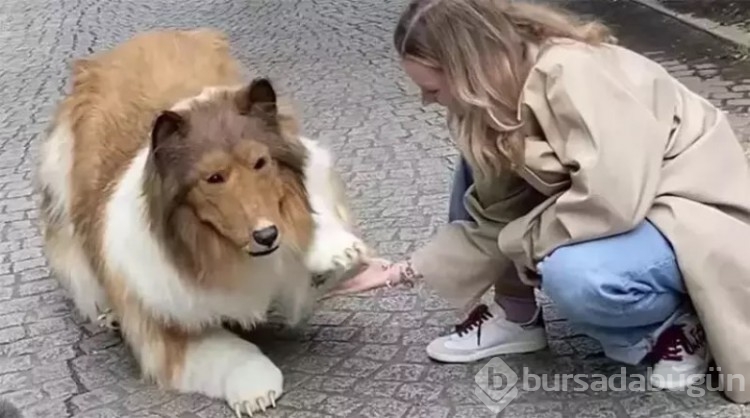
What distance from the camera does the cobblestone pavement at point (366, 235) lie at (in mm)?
4094

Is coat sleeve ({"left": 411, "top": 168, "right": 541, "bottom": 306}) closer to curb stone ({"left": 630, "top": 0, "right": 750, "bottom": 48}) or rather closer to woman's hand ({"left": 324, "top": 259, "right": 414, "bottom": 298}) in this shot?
woman's hand ({"left": 324, "top": 259, "right": 414, "bottom": 298})

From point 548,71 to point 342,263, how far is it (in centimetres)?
98

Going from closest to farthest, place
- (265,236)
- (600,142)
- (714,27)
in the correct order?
1. (600,142)
2. (265,236)
3. (714,27)

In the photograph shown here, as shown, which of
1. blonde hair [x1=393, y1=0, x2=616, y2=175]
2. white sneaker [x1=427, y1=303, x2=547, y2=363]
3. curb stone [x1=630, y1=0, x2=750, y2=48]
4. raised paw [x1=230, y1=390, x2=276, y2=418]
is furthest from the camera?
curb stone [x1=630, y1=0, x2=750, y2=48]

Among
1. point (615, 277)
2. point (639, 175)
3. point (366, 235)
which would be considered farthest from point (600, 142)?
point (366, 235)

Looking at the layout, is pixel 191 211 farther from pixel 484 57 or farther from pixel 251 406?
pixel 484 57

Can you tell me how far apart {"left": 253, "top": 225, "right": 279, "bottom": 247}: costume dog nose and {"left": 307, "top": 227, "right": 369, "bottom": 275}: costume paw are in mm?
332

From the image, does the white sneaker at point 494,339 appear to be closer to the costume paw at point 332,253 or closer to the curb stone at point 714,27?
the costume paw at point 332,253

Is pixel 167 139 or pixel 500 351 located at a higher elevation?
pixel 167 139

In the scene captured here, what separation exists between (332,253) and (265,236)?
41 cm

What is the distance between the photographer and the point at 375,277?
4176mm

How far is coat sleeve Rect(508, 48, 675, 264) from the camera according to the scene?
3.49 meters

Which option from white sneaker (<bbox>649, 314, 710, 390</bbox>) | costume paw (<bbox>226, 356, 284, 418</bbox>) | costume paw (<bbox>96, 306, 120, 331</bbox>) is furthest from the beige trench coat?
costume paw (<bbox>96, 306, 120, 331</bbox>)

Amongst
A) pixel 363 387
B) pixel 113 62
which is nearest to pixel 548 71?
pixel 363 387
